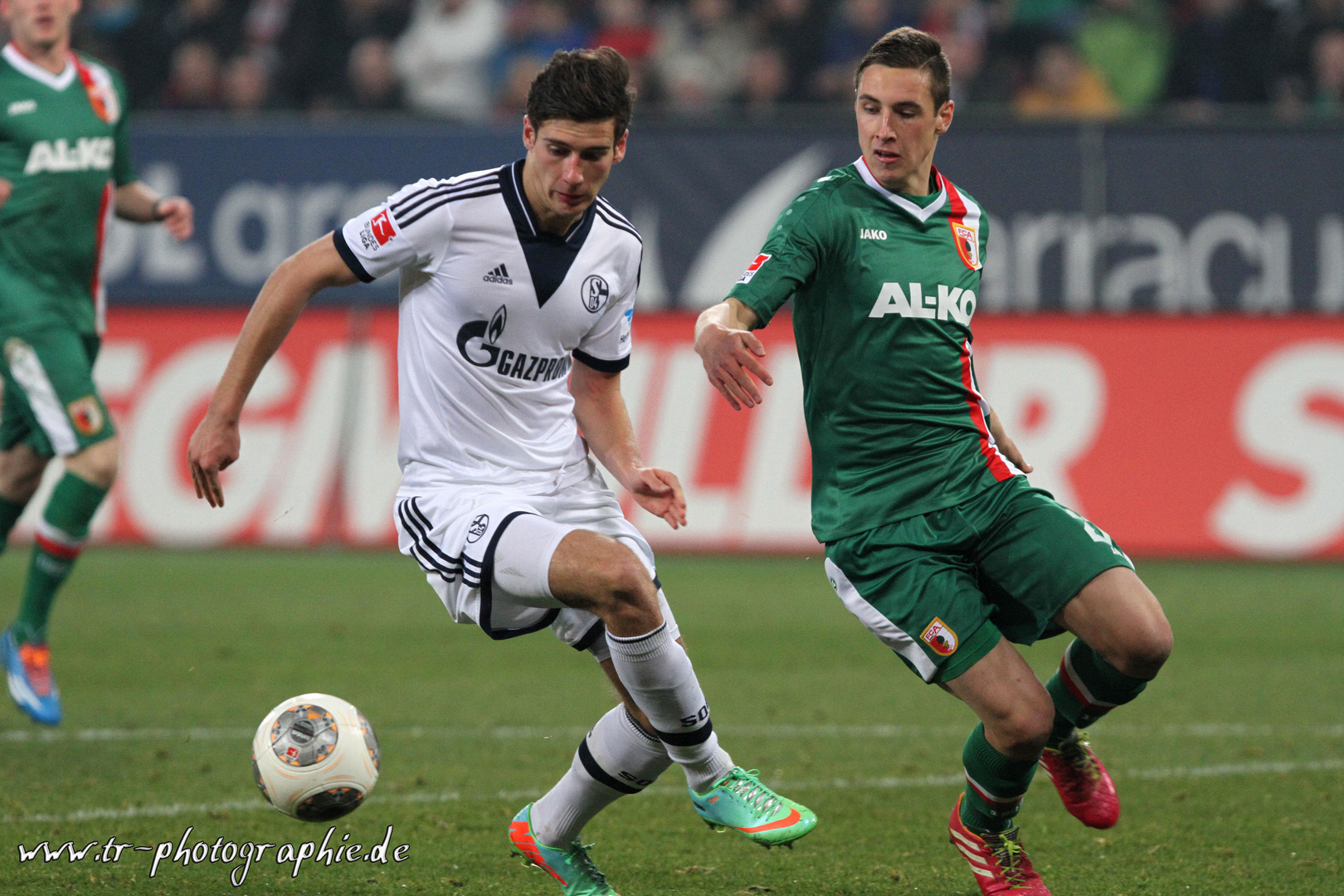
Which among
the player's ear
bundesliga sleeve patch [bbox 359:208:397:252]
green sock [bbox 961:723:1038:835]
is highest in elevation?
the player's ear

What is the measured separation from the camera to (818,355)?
4.92 m

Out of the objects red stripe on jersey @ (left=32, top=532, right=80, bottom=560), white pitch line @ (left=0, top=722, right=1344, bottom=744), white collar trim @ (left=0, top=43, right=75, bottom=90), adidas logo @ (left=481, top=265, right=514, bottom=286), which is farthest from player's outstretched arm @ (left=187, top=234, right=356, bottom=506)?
white collar trim @ (left=0, top=43, right=75, bottom=90)

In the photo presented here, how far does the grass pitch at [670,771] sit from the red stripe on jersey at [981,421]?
1.20 m

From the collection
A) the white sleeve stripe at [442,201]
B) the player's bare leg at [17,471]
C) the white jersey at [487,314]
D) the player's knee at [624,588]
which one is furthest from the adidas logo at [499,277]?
the player's bare leg at [17,471]

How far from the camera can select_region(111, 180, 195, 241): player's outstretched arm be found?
762 cm

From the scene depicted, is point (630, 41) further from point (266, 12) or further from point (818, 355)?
point (818, 355)

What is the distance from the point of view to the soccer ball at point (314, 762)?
→ 4652mm

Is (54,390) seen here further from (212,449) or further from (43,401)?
(212,449)

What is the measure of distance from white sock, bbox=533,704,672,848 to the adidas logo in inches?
49.6

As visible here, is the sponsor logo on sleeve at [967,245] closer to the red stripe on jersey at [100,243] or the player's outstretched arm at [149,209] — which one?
the player's outstretched arm at [149,209]

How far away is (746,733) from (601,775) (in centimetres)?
227

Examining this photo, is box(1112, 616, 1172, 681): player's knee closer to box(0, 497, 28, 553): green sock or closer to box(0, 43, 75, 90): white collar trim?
box(0, 497, 28, 553): green sock

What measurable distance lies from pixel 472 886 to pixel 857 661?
423 centimetres

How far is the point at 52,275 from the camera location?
24.5 ft
